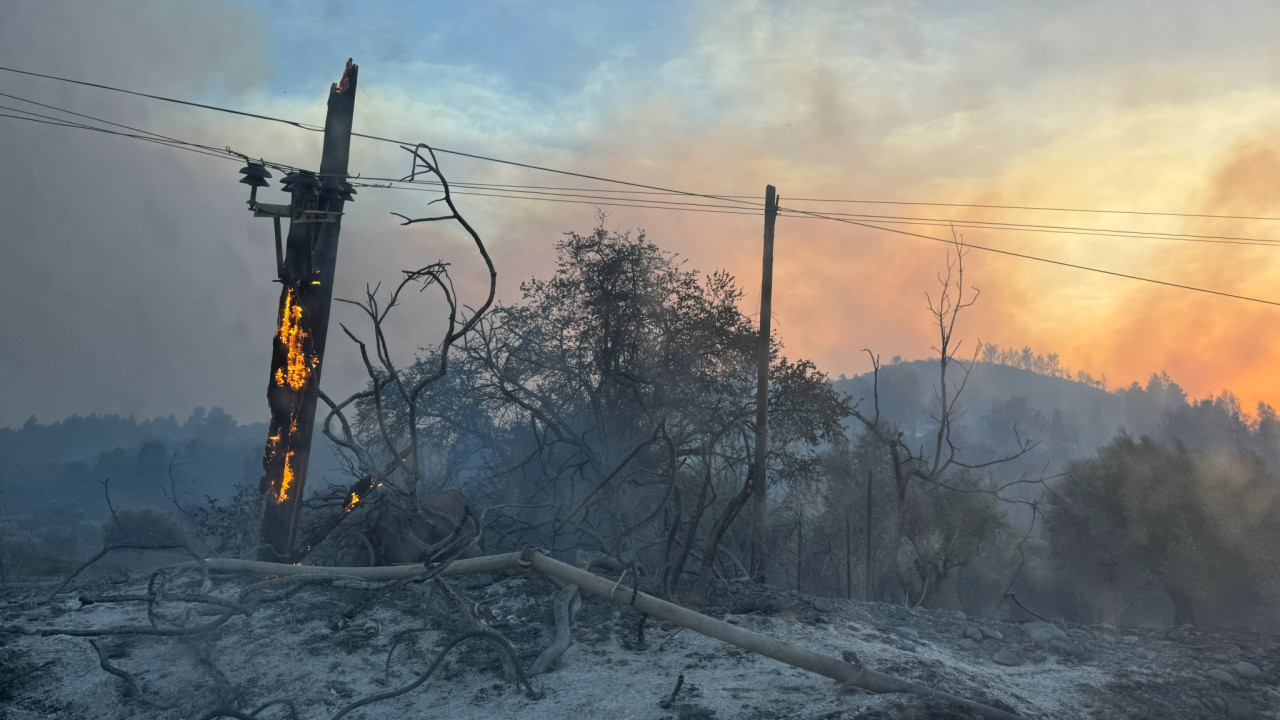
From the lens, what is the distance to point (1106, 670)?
573cm

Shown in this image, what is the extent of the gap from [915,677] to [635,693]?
1.99 m

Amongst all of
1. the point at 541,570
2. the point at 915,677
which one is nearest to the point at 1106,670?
the point at 915,677

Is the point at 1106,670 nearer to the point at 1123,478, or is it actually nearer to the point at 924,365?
the point at 1123,478

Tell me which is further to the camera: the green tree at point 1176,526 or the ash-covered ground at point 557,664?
the green tree at point 1176,526

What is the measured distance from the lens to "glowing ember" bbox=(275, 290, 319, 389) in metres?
8.69

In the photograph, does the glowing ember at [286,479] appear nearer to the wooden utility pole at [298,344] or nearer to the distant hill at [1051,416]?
the wooden utility pole at [298,344]

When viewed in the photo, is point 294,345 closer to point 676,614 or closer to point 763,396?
point 676,614

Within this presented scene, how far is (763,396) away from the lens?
12117 mm

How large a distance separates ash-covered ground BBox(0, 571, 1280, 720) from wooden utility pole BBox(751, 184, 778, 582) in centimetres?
380

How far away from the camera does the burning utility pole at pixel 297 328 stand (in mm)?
8523

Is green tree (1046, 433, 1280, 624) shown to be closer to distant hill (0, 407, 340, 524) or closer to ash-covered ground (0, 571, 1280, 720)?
ash-covered ground (0, 571, 1280, 720)

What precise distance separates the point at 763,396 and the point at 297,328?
7.27 metres

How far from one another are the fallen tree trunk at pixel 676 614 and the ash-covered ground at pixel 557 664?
14cm

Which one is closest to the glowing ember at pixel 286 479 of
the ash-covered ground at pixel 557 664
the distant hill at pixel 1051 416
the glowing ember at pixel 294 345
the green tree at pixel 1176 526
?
the glowing ember at pixel 294 345
